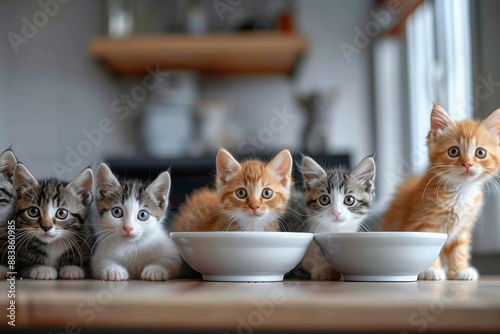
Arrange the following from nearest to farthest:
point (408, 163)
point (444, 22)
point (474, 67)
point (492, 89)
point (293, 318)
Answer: point (293, 318)
point (492, 89)
point (474, 67)
point (444, 22)
point (408, 163)

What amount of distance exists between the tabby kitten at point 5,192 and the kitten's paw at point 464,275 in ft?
2.97

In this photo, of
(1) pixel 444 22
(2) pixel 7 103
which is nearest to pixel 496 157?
(1) pixel 444 22

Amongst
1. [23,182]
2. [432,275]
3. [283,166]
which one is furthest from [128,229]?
[432,275]

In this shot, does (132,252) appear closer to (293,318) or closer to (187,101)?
(293,318)

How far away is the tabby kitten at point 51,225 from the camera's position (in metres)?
1.11

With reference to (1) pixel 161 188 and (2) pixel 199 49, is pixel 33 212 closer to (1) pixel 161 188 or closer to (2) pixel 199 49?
(1) pixel 161 188

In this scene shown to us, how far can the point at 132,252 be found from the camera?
46.1 inches

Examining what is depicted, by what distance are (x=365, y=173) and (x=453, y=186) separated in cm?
19

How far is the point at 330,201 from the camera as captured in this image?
3.75 feet

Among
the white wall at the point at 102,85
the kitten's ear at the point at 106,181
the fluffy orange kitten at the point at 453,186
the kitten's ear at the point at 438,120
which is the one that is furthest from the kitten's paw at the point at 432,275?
the white wall at the point at 102,85

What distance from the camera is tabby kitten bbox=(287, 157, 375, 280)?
3.74 feet

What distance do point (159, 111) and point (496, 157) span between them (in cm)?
265

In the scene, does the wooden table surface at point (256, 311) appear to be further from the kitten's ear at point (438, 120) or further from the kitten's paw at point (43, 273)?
the kitten's ear at point (438, 120)

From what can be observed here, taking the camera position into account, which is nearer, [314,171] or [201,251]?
[201,251]
